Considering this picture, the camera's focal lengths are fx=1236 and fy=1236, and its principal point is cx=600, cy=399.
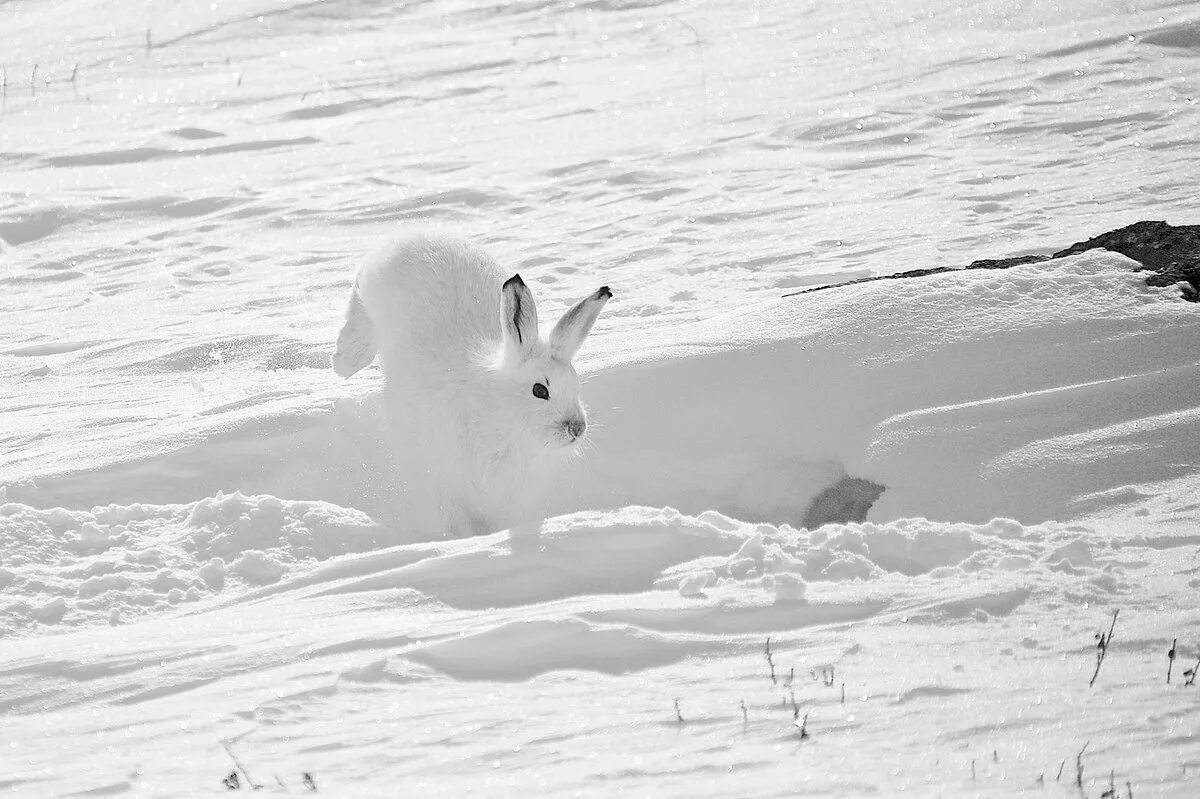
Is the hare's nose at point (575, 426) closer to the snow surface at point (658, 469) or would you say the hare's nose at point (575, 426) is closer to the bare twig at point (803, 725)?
the snow surface at point (658, 469)

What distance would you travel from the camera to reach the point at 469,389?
485 centimetres

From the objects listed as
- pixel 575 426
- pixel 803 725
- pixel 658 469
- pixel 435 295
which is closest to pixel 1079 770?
pixel 803 725

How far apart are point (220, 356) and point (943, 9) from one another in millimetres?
9224

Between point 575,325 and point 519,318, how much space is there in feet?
0.68

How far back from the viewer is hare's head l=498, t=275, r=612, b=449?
4.45 m

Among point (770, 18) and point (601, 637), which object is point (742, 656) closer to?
point (601, 637)

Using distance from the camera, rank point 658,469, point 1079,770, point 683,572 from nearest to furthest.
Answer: point 1079,770
point 683,572
point 658,469

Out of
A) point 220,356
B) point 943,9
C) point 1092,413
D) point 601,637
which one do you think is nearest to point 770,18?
point 943,9

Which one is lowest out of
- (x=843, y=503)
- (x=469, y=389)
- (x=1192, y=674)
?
(x=843, y=503)

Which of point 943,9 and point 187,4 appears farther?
point 187,4

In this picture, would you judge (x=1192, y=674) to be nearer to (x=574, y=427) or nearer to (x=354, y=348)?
(x=574, y=427)

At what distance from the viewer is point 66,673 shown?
3.09 metres

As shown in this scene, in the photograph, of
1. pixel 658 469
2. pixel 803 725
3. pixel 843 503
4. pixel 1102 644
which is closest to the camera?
pixel 803 725

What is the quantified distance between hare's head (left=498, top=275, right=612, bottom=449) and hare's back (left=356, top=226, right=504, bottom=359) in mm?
445
